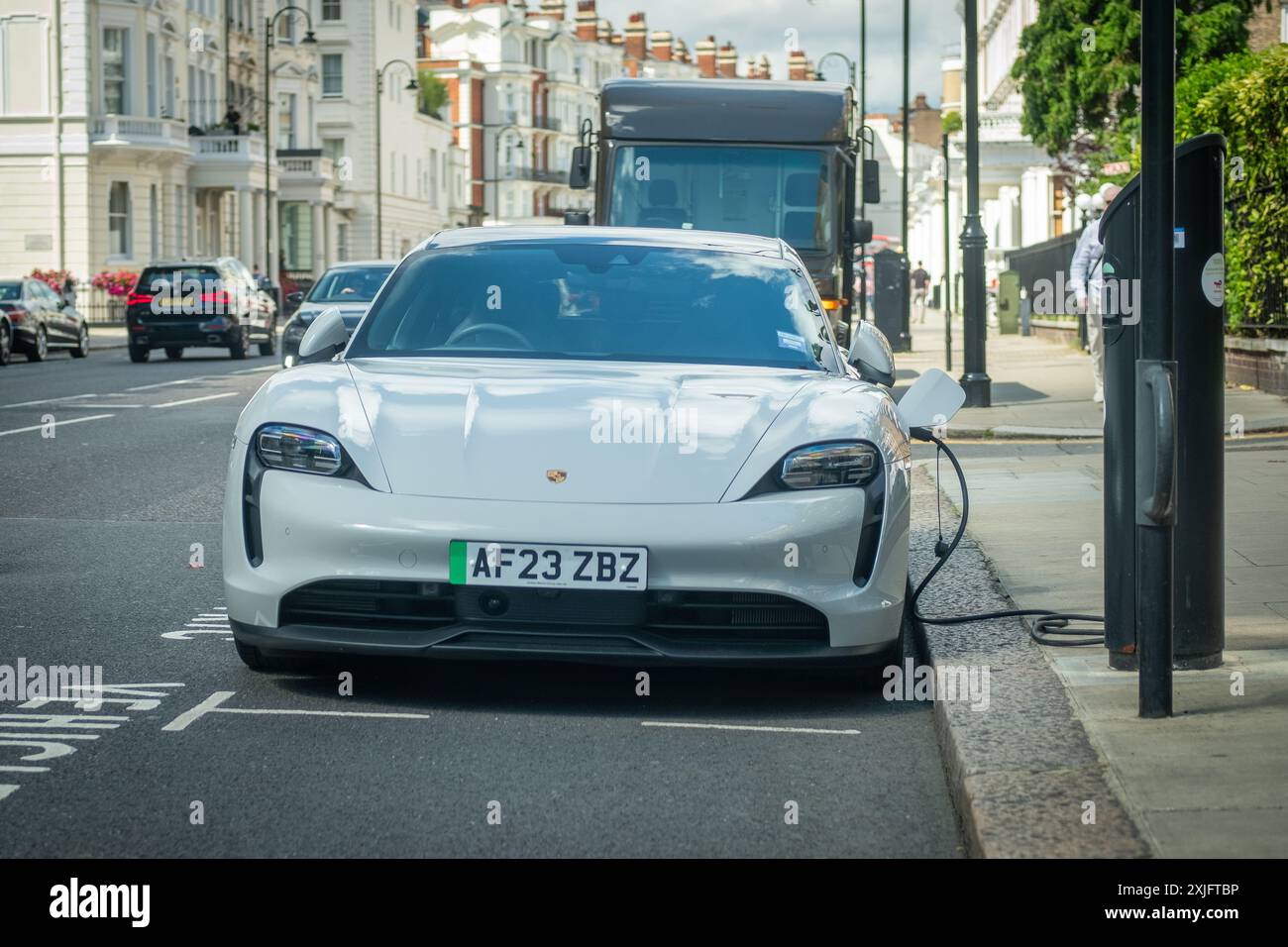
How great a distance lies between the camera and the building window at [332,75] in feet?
310

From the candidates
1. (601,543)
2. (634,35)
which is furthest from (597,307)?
(634,35)

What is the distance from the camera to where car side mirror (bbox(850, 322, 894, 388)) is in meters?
7.10

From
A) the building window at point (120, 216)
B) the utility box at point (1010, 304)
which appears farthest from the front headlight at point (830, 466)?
the building window at point (120, 216)

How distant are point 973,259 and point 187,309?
19129mm

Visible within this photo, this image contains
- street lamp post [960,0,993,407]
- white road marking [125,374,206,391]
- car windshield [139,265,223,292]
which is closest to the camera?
street lamp post [960,0,993,407]

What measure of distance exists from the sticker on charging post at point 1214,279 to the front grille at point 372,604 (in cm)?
242

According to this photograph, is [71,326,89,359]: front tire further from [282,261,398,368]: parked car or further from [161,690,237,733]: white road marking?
[161,690,237,733]: white road marking

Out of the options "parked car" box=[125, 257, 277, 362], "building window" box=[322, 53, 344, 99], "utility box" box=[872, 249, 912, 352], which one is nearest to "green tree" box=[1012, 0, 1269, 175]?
"utility box" box=[872, 249, 912, 352]

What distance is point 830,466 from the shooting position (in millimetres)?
5770

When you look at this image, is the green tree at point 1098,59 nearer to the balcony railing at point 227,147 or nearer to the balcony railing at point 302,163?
the balcony railing at point 227,147

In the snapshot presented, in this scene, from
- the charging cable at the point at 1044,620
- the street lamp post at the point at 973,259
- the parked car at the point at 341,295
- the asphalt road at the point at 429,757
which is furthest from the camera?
the parked car at the point at 341,295

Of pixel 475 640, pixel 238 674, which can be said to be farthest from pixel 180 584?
pixel 475 640

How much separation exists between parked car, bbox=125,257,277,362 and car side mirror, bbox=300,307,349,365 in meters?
27.5

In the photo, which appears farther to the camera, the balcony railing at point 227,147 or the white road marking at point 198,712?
the balcony railing at point 227,147
